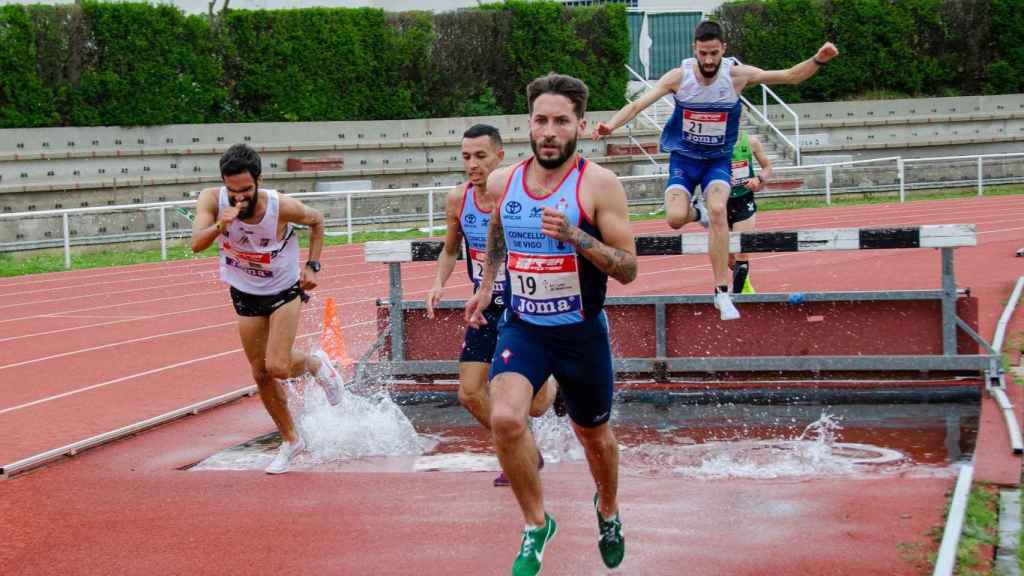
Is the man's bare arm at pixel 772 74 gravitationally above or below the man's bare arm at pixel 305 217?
above

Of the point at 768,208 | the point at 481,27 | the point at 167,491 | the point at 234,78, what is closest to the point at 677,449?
the point at 167,491

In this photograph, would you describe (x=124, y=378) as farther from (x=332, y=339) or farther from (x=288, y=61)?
(x=288, y=61)

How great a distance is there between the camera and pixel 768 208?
28.4m

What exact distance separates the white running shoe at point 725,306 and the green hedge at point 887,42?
91.7 ft

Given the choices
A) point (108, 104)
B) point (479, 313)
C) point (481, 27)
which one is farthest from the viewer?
point (481, 27)

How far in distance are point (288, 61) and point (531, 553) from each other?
26.9m

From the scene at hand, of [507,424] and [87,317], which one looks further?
[87,317]

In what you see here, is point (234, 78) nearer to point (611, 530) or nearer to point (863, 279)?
point (863, 279)

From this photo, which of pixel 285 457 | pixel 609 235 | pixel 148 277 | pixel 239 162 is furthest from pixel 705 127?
pixel 148 277

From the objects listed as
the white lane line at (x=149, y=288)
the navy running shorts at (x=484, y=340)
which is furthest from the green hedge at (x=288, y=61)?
the navy running shorts at (x=484, y=340)

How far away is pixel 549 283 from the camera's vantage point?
5.24m

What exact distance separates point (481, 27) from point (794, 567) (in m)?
29.5

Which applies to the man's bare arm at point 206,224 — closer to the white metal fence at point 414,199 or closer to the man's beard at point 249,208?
the man's beard at point 249,208

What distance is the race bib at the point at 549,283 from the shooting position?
17.1 feet
